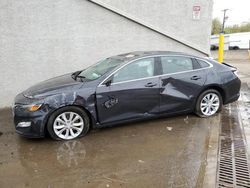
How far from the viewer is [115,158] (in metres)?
3.80

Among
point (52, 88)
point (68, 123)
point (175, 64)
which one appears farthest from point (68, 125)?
point (175, 64)

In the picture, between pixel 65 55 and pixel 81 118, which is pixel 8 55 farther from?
pixel 81 118

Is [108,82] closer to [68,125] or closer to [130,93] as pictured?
[130,93]

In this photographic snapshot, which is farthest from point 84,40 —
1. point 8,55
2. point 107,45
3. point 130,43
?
point 8,55

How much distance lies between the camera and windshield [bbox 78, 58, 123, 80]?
15.5 ft

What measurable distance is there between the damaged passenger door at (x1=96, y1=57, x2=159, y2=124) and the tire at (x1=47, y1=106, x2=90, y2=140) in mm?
314

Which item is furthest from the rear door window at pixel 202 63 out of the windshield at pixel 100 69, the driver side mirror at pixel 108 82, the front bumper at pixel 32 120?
the front bumper at pixel 32 120

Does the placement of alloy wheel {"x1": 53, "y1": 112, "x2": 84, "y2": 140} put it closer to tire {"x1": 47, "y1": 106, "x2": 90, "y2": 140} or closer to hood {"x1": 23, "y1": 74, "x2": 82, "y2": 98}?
tire {"x1": 47, "y1": 106, "x2": 90, "y2": 140}

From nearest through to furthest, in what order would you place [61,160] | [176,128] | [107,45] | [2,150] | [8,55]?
[61,160], [2,150], [176,128], [8,55], [107,45]

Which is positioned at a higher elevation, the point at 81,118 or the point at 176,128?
the point at 81,118

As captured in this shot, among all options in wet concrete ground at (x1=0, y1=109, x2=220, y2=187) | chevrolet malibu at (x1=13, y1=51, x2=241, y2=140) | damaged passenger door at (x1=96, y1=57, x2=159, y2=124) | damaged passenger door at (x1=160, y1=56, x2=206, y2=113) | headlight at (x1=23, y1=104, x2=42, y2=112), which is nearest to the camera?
wet concrete ground at (x1=0, y1=109, x2=220, y2=187)

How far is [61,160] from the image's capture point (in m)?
3.78

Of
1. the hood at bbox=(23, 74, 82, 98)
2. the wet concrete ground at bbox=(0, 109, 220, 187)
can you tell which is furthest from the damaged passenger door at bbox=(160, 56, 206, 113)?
the hood at bbox=(23, 74, 82, 98)

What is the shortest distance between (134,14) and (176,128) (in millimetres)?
3931
